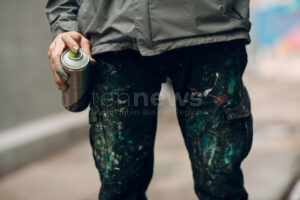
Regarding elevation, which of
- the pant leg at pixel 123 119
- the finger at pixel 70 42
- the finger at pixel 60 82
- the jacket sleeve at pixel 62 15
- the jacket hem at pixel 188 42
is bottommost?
the pant leg at pixel 123 119

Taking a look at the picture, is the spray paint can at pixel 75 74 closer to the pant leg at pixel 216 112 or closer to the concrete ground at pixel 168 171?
the pant leg at pixel 216 112

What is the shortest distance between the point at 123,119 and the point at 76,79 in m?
0.24

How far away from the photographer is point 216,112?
1470 mm

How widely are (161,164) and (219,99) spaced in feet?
7.42

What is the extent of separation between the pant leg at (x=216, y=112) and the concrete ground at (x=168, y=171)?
4.50ft

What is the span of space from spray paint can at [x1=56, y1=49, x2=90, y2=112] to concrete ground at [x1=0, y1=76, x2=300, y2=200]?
1.54 meters

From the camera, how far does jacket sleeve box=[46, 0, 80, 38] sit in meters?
1.58

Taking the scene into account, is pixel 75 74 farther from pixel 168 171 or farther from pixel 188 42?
pixel 168 171

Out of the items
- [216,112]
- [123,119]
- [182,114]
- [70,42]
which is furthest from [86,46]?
[216,112]

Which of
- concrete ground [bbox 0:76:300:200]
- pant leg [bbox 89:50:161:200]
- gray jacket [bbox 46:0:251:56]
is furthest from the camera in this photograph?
concrete ground [bbox 0:76:300:200]

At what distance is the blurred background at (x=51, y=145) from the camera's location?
3.07 meters

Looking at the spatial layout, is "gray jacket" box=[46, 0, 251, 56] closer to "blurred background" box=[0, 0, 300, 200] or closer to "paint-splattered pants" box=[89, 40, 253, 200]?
"paint-splattered pants" box=[89, 40, 253, 200]

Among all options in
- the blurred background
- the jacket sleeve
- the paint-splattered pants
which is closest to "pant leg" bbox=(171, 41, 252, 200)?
the paint-splattered pants

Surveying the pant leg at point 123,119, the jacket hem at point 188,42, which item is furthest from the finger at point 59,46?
the jacket hem at point 188,42
